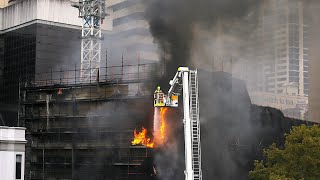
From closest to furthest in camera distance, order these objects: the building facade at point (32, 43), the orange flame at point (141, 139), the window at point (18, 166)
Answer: the window at point (18, 166), the orange flame at point (141, 139), the building facade at point (32, 43)

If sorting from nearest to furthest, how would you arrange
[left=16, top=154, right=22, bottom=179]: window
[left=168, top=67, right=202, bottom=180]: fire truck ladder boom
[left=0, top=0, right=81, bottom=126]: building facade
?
1. [left=168, top=67, right=202, bottom=180]: fire truck ladder boom
2. [left=16, top=154, right=22, bottom=179]: window
3. [left=0, top=0, right=81, bottom=126]: building facade

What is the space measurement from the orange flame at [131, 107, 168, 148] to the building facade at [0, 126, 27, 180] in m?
8.04

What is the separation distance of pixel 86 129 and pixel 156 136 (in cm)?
765

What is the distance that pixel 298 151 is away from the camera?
39.5m

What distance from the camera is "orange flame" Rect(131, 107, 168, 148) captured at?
40375 millimetres

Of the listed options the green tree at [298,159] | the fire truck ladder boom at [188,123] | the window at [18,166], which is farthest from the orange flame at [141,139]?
the fire truck ladder boom at [188,123]

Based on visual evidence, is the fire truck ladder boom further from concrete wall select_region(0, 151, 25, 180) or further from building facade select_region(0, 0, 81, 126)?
building facade select_region(0, 0, 81, 126)

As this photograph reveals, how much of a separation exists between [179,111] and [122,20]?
2540 cm

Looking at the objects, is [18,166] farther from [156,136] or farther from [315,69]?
[315,69]

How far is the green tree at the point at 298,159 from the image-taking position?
128ft

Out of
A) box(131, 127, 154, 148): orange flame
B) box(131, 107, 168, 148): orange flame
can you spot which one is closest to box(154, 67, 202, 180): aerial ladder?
box(131, 107, 168, 148): orange flame

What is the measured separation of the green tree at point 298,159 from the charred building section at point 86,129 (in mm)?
8347

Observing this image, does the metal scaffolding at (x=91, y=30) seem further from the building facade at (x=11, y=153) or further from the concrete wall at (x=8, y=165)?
the concrete wall at (x=8, y=165)

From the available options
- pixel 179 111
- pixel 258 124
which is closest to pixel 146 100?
pixel 179 111
